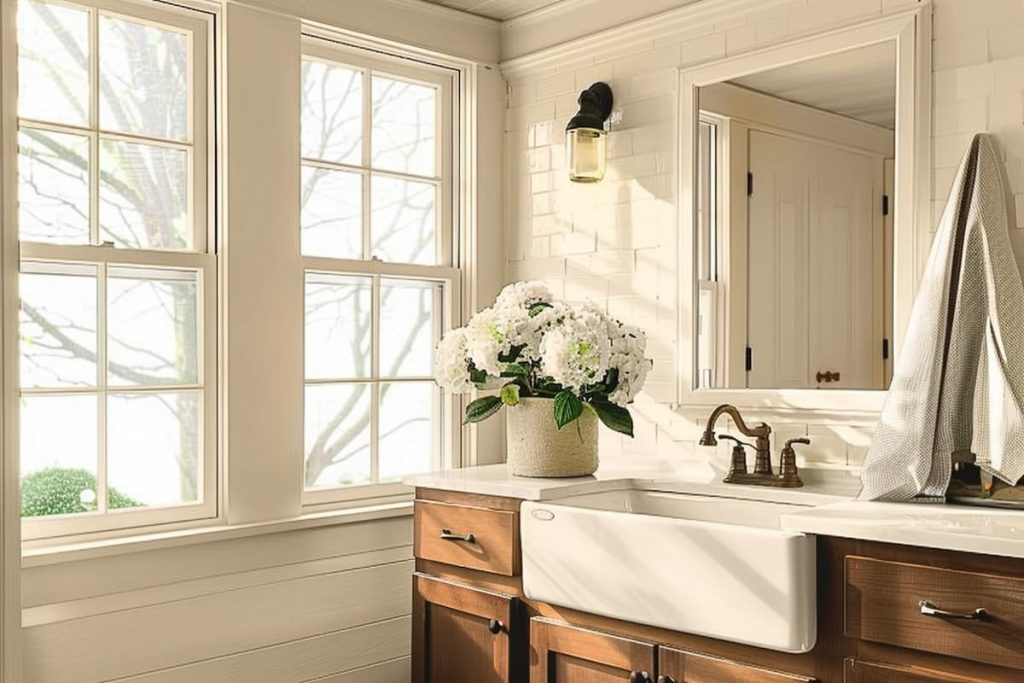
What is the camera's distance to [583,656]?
2.51 meters

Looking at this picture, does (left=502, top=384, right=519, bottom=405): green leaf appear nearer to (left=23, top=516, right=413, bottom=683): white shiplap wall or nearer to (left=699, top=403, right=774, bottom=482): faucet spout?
(left=699, top=403, right=774, bottom=482): faucet spout

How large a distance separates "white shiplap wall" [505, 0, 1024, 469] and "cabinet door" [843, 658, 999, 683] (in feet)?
2.68

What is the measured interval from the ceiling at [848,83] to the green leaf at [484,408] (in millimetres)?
1137

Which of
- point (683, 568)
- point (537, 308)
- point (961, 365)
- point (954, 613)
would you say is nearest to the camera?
point (954, 613)

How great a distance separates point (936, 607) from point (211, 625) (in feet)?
6.25

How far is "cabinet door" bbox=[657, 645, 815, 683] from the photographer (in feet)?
7.10

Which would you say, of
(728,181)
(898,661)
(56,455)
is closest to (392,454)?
(56,455)

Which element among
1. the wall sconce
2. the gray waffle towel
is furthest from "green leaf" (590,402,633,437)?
the wall sconce

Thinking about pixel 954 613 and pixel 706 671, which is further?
pixel 706 671

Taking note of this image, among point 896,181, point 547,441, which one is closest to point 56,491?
point 547,441

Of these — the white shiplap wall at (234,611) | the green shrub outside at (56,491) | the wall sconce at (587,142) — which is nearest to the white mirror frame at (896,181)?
the wall sconce at (587,142)

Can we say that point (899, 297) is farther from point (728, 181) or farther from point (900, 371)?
point (728, 181)

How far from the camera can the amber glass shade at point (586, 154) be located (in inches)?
130

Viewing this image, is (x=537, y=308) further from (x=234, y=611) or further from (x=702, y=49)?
(x=234, y=611)
